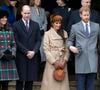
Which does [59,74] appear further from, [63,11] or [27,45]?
[63,11]

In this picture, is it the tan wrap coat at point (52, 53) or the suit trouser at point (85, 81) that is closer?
the suit trouser at point (85, 81)

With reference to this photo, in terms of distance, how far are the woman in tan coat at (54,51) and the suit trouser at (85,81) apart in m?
0.35

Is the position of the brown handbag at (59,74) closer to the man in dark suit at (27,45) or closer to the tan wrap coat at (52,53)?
the tan wrap coat at (52,53)

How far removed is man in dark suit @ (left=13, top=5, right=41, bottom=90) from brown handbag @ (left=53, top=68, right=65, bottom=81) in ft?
1.30

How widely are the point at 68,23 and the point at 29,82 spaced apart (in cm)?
155

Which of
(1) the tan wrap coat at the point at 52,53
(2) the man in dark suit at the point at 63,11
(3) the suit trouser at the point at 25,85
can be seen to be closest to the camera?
(1) the tan wrap coat at the point at 52,53

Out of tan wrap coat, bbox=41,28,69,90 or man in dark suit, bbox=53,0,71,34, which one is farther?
man in dark suit, bbox=53,0,71,34

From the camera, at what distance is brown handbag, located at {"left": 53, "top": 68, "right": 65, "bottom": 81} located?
11.0 metres

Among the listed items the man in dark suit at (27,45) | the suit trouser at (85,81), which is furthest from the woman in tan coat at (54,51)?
the suit trouser at (85,81)

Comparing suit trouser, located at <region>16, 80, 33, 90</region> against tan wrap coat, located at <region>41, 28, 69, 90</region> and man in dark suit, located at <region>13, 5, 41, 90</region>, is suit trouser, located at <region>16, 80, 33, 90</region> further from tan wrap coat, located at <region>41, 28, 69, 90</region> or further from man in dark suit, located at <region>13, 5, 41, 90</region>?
tan wrap coat, located at <region>41, 28, 69, 90</region>

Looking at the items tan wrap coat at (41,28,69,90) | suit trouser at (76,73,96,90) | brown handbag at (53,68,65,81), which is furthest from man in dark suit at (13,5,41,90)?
suit trouser at (76,73,96,90)

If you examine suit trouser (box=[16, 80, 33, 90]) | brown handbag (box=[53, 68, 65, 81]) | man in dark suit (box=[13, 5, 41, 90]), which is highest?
man in dark suit (box=[13, 5, 41, 90])

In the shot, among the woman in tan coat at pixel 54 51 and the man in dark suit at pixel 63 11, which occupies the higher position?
the man in dark suit at pixel 63 11

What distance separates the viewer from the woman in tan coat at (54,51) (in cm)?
1095
